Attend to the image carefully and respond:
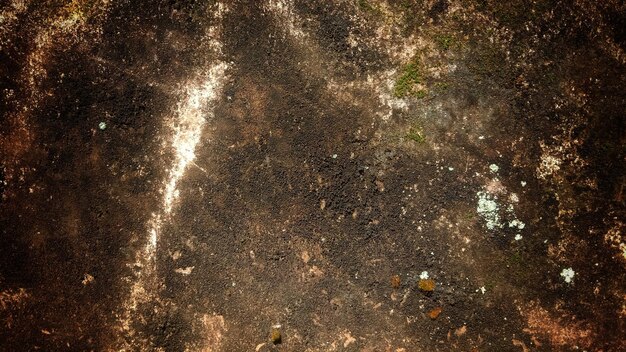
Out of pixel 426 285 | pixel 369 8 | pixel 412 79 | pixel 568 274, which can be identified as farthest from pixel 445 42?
pixel 568 274

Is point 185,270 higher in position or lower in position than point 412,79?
lower

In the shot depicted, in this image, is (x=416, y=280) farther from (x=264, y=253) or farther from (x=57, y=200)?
(x=57, y=200)

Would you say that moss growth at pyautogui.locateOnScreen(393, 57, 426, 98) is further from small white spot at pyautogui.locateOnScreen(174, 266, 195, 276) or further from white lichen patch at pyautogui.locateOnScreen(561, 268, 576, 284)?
small white spot at pyautogui.locateOnScreen(174, 266, 195, 276)

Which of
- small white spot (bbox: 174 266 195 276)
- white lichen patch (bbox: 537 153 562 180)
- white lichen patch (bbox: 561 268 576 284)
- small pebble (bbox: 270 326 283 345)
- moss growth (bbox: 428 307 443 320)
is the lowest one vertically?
small pebble (bbox: 270 326 283 345)

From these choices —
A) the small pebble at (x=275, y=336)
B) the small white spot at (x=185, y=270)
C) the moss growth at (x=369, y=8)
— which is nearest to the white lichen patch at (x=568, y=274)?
the small pebble at (x=275, y=336)

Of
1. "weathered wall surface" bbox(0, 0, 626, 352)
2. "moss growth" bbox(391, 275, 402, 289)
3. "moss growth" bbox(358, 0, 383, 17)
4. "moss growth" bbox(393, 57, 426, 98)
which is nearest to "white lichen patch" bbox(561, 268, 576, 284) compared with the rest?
"weathered wall surface" bbox(0, 0, 626, 352)

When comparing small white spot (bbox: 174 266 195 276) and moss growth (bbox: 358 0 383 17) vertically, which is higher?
moss growth (bbox: 358 0 383 17)

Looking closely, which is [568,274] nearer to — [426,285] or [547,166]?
[547,166]

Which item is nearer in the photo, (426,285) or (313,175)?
(426,285)
